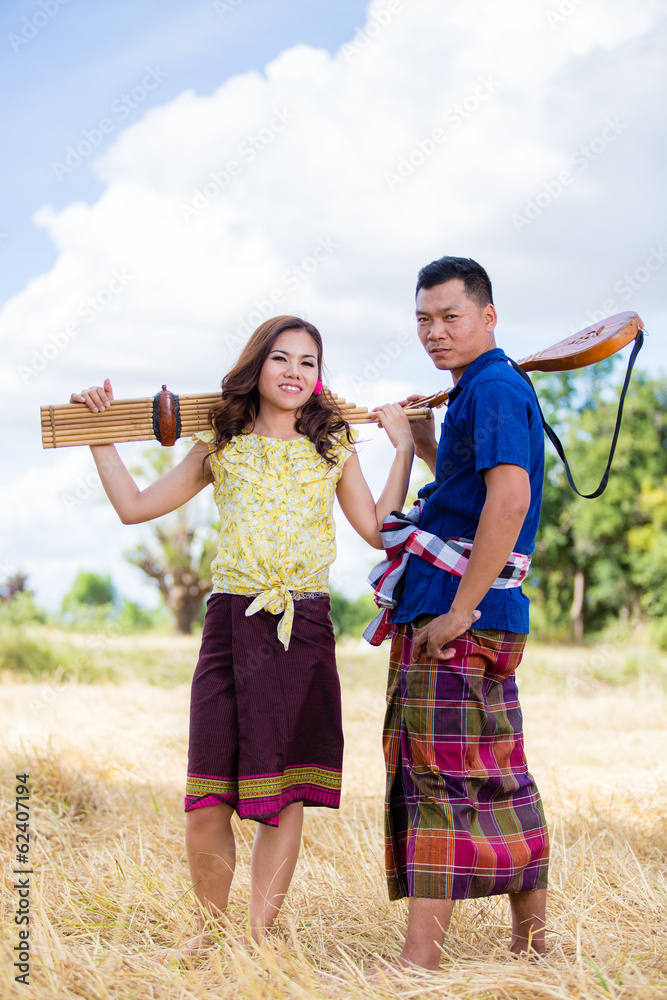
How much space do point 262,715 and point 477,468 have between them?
0.93 m

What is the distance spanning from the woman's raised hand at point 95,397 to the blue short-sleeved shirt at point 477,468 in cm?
106

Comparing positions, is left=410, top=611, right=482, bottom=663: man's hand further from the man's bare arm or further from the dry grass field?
the dry grass field

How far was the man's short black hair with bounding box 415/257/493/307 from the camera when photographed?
244cm

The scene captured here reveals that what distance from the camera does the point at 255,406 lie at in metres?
2.74

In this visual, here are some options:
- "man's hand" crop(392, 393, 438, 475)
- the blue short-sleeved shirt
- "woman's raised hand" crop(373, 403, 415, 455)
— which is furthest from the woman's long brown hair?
the blue short-sleeved shirt

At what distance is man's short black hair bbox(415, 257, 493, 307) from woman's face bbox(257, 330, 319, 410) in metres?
0.42

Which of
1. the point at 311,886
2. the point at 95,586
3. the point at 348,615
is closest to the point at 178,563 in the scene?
the point at 348,615

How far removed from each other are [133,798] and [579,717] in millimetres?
3890

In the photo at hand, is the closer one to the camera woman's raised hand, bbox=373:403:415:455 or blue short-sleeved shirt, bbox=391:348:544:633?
blue short-sleeved shirt, bbox=391:348:544:633

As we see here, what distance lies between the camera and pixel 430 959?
216 centimetres

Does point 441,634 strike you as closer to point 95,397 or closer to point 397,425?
A: point 397,425

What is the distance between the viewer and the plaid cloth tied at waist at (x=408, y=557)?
232 centimetres

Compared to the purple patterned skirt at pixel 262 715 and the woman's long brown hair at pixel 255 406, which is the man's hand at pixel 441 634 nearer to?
the purple patterned skirt at pixel 262 715

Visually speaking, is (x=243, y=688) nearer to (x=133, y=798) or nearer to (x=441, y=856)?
(x=441, y=856)
